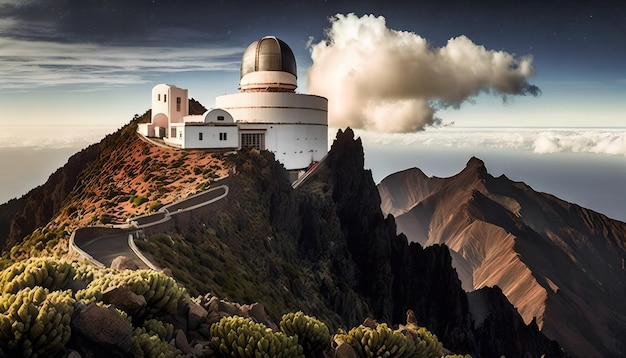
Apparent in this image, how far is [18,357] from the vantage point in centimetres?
907

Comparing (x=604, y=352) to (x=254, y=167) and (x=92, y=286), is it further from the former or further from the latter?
(x=92, y=286)

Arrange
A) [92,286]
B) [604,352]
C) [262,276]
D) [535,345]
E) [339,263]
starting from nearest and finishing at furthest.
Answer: [92,286] < [262,276] < [339,263] < [535,345] < [604,352]

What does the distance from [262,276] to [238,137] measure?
23.3m

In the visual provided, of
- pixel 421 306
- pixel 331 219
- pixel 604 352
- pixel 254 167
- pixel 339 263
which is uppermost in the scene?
pixel 254 167

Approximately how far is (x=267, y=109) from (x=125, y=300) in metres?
49.3

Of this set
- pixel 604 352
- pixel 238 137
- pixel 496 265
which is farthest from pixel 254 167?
pixel 496 265

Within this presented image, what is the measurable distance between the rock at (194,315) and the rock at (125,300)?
1381 millimetres

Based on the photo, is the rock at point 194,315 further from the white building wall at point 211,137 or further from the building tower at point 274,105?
the building tower at point 274,105

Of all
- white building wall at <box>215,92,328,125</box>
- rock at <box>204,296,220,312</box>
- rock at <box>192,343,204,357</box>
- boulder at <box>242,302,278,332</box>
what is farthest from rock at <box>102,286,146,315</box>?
white building wall at <box>215,92,328,125</box>

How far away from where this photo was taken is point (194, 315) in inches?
488

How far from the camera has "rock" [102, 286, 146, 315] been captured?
1122cm

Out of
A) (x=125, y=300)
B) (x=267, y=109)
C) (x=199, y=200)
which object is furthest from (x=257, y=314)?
(x=267, y=109)

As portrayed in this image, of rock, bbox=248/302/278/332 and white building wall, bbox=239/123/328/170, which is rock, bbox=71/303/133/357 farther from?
white building wall, bbox=239/123/328/170

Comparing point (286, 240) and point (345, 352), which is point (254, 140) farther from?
point (345, 352)
